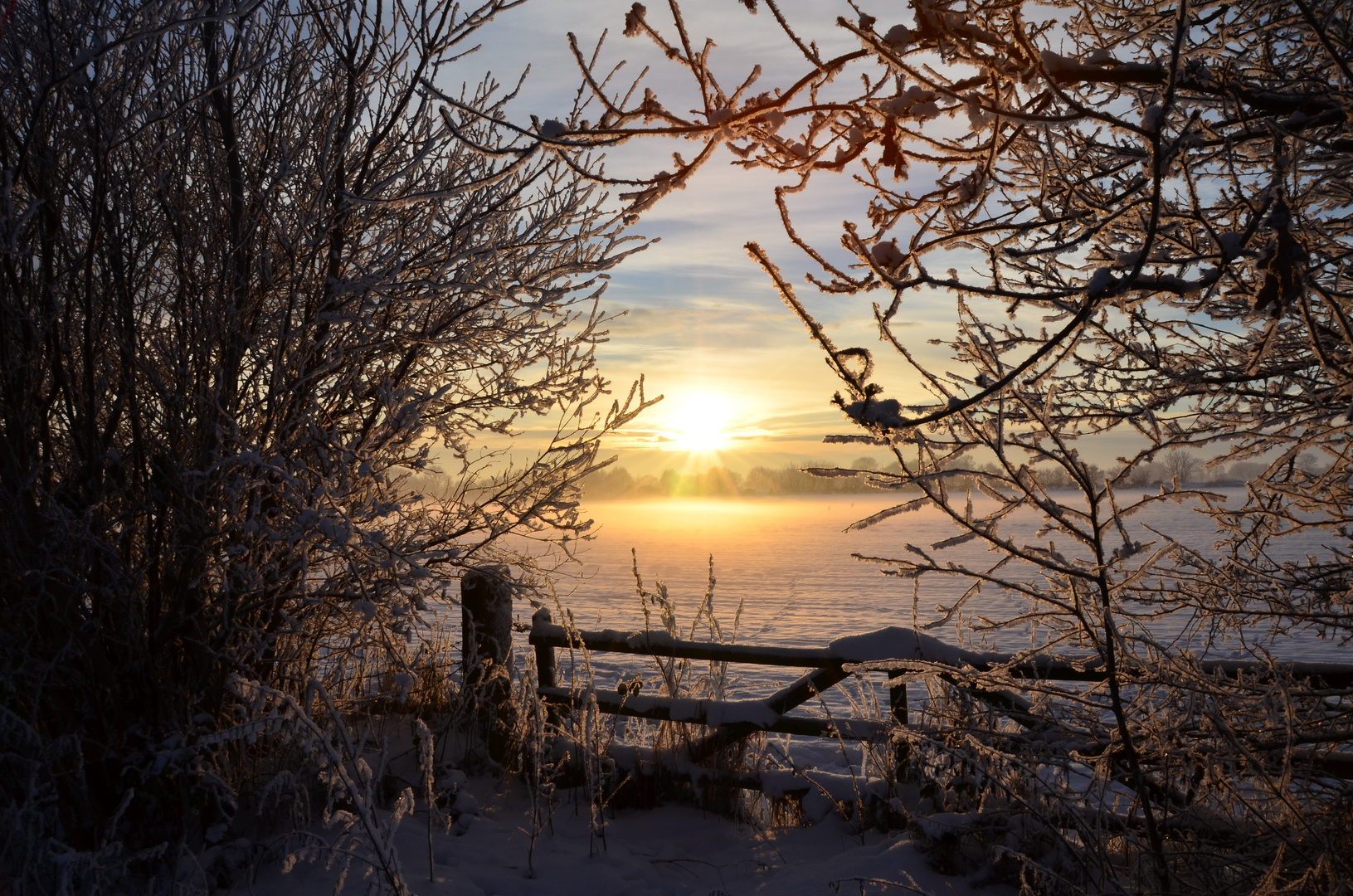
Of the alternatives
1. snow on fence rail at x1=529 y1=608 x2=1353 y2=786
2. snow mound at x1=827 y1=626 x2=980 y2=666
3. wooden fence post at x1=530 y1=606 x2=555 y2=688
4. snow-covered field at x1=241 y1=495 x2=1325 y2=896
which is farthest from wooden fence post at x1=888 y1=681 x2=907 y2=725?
wooden fence post at x1=530 y1=606 x2=555 y2=688

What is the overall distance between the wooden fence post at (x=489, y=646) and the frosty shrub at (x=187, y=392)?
0.78 meters

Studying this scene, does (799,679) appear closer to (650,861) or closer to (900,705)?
(900,705)

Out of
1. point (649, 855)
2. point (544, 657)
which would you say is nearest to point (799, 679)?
point (649, 855)

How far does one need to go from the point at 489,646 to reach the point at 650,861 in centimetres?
171

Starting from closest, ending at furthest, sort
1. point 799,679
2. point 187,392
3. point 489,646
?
point 187,392
point 799,679
point 489,646

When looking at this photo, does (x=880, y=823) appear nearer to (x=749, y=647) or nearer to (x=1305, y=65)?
(x=749, y=647)

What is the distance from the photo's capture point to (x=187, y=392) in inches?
135

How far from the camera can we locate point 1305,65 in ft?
10.1

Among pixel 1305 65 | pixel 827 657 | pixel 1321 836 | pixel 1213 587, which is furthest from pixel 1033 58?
pixel 827 657

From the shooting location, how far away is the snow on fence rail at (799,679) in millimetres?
3459

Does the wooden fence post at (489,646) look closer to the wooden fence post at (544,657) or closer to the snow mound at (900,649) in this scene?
the wooden fence post at (544,657)

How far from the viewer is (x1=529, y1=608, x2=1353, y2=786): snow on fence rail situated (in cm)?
346

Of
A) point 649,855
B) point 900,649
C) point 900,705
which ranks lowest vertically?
point 649,855

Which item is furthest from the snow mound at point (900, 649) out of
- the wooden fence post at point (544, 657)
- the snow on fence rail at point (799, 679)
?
the wooden fence post at point (544, 657)
